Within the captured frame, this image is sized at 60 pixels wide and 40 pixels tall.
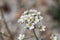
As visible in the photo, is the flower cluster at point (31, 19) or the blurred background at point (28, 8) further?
the blurred background at point (28, 8)

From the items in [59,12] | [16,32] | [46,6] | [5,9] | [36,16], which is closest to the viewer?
[36,16]

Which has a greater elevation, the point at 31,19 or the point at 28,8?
the point at 28,8

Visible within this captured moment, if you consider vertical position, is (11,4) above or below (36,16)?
above

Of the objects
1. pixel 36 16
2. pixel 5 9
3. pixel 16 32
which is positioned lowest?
pixel 36 16

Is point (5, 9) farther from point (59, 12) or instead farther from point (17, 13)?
point (59, 12)

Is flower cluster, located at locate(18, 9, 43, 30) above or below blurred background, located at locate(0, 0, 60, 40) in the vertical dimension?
below

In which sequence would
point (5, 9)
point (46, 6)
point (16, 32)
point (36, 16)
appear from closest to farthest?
1. point (36, 16)
2. point (16, 32)
3. point (46, 6)
4. point (5, 9)

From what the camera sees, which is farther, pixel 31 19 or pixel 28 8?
pixel 28 8

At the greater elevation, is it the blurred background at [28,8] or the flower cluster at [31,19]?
the blurred background at [28,8]

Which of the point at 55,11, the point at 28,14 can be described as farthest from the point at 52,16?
the point at 28,14

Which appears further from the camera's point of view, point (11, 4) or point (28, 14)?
point (11, 4)

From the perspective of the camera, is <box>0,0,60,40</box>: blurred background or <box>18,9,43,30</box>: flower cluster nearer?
<box>18,9,43,30</box>: flower cluster
